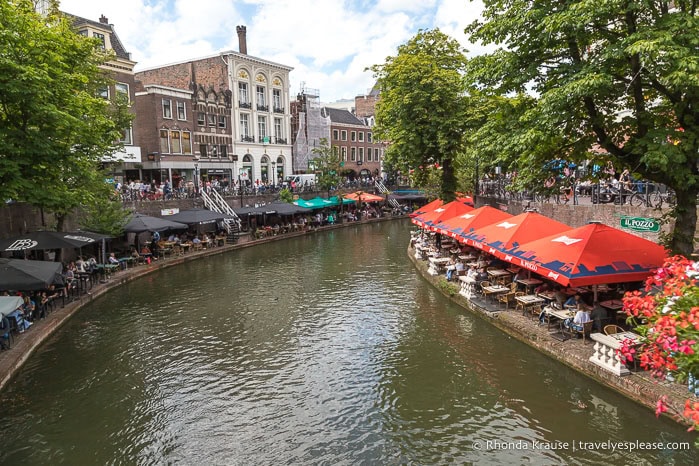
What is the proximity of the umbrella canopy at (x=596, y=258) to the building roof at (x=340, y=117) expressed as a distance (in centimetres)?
5535

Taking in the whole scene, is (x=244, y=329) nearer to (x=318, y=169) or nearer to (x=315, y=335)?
(x=315, y=335)

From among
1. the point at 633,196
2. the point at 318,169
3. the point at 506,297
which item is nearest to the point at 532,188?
the point at 506,297

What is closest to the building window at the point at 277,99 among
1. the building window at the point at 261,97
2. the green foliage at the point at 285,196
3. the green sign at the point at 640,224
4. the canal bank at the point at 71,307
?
the building window at the point at 261,97

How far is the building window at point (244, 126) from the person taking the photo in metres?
51.6

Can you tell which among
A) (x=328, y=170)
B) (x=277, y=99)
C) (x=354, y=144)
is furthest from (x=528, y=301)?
(x=354, y=144)

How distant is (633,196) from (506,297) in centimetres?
583

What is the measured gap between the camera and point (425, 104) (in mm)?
26844

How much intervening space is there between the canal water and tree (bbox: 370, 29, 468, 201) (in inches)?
465

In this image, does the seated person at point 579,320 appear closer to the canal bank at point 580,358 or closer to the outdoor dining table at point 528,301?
the canal bank at point 580,358

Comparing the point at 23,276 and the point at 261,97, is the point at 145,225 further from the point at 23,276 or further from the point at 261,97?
the point at 261,97

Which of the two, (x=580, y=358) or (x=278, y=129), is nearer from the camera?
(x=580, y=358)

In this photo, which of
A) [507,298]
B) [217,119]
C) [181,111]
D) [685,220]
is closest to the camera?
[685,220]

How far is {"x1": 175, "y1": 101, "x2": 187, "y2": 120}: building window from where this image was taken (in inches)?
1736

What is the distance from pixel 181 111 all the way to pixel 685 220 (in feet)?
138
